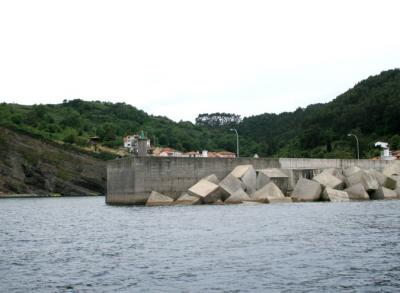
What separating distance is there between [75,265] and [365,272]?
8.50 m

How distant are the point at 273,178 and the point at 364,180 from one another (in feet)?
25.2

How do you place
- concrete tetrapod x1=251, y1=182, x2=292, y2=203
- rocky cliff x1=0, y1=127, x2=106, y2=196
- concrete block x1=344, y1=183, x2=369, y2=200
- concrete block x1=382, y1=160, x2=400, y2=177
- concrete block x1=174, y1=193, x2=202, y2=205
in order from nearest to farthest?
concrete tetrapod x1=251, y1=182, x2=292, y2=203 → concrete block x1=174, y1=193, x2=202, y2=205 → concrete block x1=344, y1=183, x2=369, y2=200 → concrete block x1=382, y1=160, x2=400, y2=177 → rocky cliff x1=0, y1=127, x2=106, y2=196

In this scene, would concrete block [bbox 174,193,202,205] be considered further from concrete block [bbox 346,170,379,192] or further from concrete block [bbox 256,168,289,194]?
concrete block [bbox 346,170,379,192]

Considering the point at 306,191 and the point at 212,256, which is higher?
the point at 306,191

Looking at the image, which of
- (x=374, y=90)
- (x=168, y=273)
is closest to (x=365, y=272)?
(x=168, y=273)

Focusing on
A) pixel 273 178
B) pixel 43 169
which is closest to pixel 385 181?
pixel 273 178

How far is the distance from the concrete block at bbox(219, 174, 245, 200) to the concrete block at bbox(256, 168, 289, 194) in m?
2.03

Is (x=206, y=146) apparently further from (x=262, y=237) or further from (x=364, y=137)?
(x=262, y=237)

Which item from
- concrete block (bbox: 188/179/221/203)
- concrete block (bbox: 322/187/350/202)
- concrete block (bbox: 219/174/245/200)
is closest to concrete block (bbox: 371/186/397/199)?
concrete block (bbox: 322/187/350/202)

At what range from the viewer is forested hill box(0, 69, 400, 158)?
11144cm

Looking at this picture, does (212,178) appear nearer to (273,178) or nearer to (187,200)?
(187,200)

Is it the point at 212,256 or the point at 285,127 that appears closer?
the point at 212,256

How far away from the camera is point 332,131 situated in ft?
393

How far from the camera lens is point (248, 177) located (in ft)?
148
